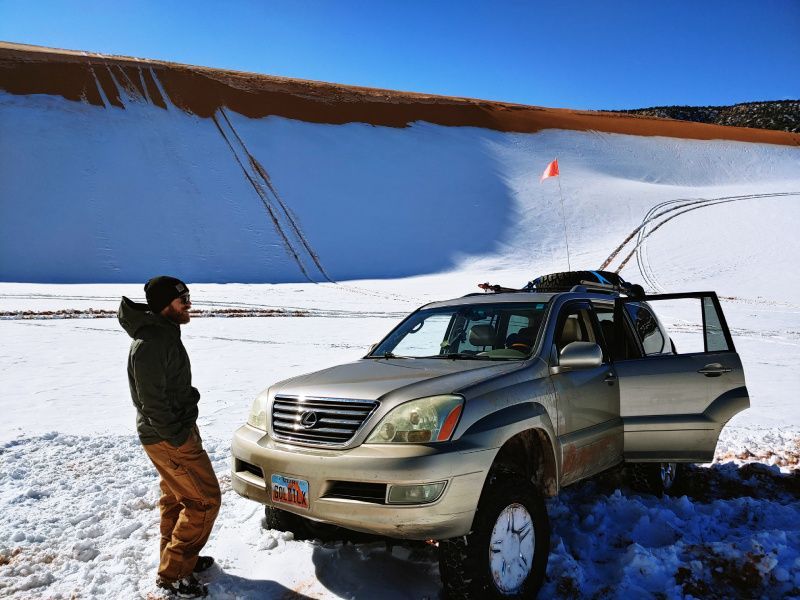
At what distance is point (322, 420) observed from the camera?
301 centimetres

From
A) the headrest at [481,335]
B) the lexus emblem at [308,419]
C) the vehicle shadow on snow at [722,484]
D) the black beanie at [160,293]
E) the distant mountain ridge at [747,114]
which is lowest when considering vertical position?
the vehicle shadow on snow at [722,484]

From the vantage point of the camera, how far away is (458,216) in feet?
112

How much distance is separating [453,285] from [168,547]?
71.6 ft

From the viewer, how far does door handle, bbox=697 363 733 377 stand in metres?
4.22

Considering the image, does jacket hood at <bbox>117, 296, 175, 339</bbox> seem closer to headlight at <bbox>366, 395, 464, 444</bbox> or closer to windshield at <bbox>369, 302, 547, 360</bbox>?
headlight at <bbox>366, 395, 464, 444</bbox>

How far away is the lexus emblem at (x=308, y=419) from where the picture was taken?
302 cm

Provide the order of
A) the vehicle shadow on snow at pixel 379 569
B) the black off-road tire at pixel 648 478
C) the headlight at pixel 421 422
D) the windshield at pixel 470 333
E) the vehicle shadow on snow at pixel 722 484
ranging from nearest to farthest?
the headlight at pixel 421 422
the vehicle shadow on snow at pixel 379 569
the windshield at pixel 470 333
the black off-road tire at pixel 648 478
the vehicle shadow on snow at pixel 722 484

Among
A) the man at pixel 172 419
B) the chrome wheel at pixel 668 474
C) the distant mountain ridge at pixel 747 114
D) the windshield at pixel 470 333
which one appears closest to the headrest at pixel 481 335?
the windshield at pixel 470 333

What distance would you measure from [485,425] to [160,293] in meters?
1.86

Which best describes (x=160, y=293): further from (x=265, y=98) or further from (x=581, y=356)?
(x=265, y=98)

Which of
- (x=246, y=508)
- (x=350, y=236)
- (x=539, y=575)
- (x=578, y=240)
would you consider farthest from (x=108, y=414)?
(x=578, y=240)

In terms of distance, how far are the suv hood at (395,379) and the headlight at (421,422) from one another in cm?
6

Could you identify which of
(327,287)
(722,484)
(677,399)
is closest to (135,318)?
(677,399)

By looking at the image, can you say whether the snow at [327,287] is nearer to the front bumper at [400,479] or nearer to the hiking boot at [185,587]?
the hiking boot at [185,587]
